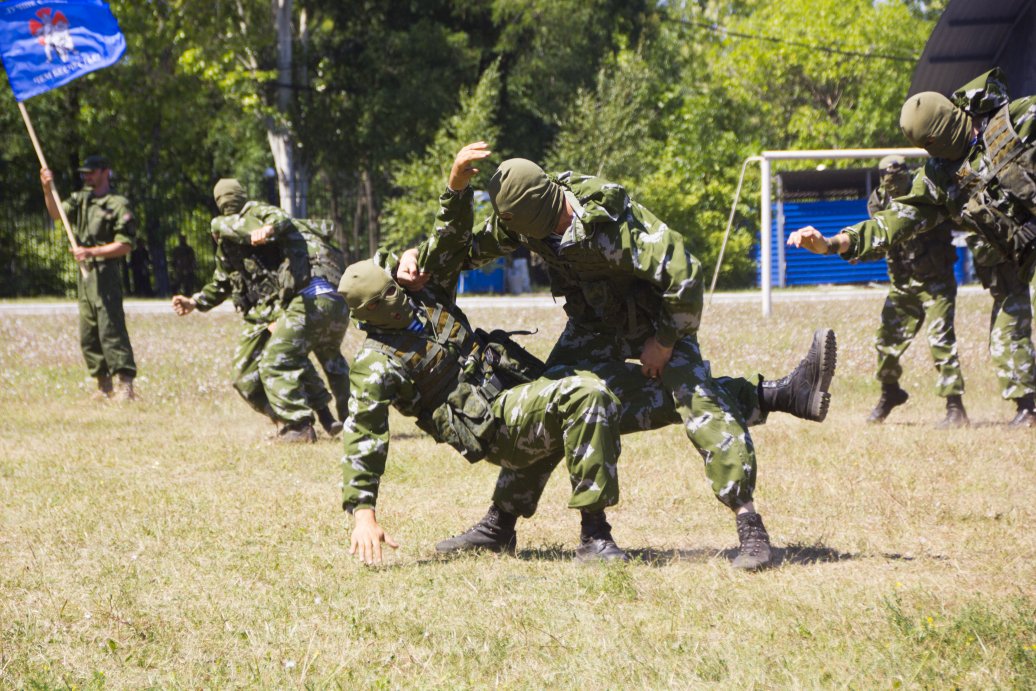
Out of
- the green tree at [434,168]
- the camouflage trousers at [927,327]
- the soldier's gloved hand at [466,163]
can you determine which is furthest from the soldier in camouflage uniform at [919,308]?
the green tree at [434,168]

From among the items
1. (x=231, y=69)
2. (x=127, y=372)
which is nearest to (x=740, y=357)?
(x=127, y=372)

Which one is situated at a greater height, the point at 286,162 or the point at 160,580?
the point at 286,162

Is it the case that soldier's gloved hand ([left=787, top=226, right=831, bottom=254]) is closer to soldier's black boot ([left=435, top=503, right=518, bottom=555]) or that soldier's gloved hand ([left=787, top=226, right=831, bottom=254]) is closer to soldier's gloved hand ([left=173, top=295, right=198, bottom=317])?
soldier's black boot ([left=435, top=503, right=518, bottom=555])

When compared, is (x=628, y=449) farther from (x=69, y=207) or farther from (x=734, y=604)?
(x=69, y=207)

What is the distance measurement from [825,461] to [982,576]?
3043 mm

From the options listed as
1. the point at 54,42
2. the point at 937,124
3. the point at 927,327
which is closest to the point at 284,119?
the point at 54,42

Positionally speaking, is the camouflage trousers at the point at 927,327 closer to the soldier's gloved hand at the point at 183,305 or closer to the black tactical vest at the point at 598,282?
the black tactical vest at the point at 598,282

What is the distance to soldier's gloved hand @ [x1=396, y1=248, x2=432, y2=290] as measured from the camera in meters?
5.62

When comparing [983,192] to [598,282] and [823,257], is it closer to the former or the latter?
[598,282]

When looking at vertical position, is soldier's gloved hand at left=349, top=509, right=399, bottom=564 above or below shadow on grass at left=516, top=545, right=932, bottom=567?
above

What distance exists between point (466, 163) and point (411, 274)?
0.62 meters

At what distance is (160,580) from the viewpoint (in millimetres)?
5617

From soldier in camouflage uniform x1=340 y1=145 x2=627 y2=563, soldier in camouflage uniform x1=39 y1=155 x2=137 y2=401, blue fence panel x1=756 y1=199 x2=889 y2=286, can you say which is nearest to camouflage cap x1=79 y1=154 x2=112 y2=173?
soldier in camouflage uniform x1=39 y1=155 x2=137 y2=401

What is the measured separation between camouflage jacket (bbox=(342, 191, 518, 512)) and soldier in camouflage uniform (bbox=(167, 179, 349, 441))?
158 inches
